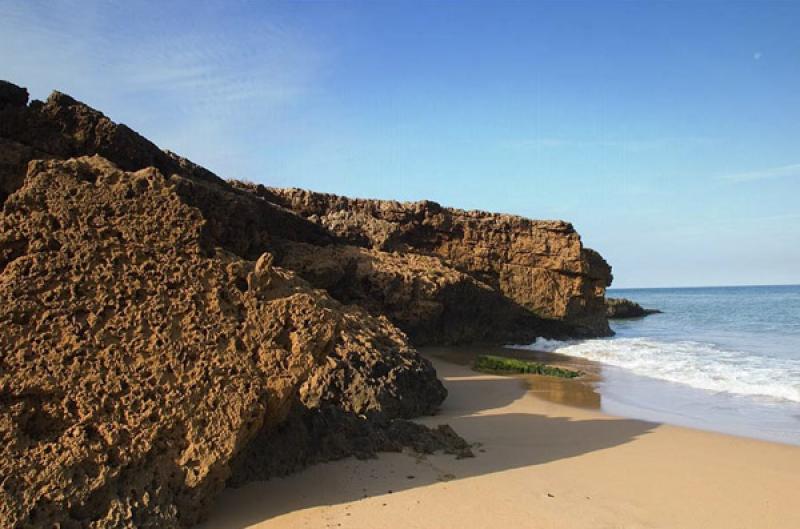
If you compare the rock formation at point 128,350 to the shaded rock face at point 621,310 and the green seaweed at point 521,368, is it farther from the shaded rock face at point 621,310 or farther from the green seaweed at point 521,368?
the shaded rock face at point 621,310

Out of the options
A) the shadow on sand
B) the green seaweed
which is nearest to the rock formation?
the shadow on sand

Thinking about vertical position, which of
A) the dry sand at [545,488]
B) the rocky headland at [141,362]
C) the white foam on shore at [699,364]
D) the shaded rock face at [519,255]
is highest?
the shaded rock face at [519,255]

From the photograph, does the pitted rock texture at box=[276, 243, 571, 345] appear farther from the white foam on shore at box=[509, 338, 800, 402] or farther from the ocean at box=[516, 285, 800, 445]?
the ocean at box=[516, 285, 800, 445]

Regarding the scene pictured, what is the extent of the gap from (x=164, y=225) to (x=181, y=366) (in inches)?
41.2

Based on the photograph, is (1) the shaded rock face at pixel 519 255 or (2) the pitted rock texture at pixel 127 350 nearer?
(2) the pitted rock texture at pixel 127 350

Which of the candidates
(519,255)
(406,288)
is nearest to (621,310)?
(519,255)

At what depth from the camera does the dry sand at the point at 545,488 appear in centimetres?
409

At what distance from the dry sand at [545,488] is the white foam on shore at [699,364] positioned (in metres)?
4.51

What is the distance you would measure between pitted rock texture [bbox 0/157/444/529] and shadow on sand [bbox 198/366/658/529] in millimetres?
450

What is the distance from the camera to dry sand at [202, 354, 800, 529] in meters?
4.09

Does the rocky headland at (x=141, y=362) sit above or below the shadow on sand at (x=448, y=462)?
above

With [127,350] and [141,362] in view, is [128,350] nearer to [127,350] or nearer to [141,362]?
[127,350]

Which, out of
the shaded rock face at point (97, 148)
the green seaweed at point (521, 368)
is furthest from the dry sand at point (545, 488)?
the green seaweed at point (521, 368)

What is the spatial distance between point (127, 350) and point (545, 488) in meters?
3.26
